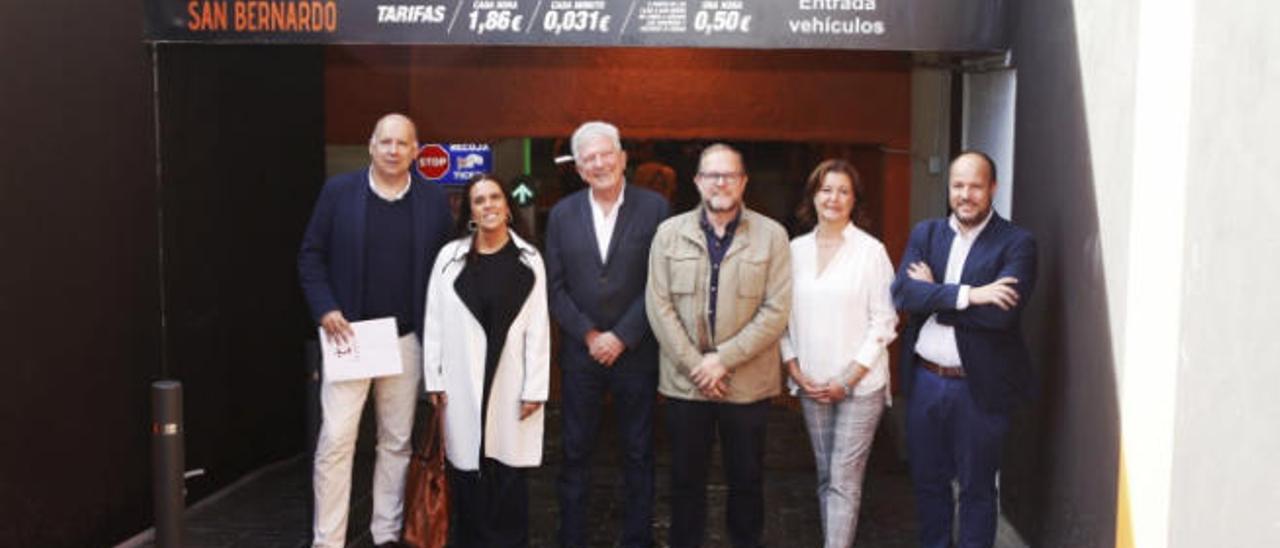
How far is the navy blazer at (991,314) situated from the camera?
4.91 m

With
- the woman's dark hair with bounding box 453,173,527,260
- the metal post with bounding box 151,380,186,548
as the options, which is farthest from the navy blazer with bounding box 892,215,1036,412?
the metal post with bounding box 151,380,186,548

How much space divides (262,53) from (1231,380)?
545 centimetres

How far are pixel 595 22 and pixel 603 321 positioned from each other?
1413mm

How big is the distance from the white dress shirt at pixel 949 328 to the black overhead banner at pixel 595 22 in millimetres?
1154

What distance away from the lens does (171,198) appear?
619 centimetres

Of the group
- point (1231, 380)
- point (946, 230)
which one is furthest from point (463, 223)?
point (1231, 380)

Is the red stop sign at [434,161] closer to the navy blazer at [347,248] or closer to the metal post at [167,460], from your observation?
the navy blazer at [347,248]

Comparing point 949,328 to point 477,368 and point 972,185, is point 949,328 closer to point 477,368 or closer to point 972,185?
point 972,185

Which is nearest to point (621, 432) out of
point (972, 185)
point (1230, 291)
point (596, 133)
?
point (596, 133)

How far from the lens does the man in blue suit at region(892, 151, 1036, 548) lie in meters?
4.93

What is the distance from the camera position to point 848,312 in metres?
5.20

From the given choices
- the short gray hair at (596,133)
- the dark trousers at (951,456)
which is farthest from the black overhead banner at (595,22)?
the dark trousers at (951,456)

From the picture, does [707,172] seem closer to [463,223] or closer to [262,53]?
[463,223]

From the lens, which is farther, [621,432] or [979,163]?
[621,432]
